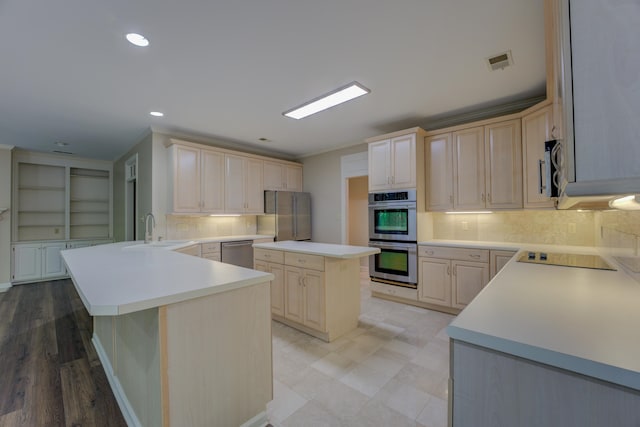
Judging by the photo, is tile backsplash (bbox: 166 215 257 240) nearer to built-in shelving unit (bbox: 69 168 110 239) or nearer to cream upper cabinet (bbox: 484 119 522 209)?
built-in shelving unit (bbox: 69 168 110 239)

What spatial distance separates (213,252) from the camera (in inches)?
165

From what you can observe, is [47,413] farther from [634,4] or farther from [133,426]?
[634,4]

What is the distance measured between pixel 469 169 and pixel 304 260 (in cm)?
246

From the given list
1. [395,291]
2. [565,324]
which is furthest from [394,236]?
[565,324]

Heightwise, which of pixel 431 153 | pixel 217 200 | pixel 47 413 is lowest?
pixel 47 413

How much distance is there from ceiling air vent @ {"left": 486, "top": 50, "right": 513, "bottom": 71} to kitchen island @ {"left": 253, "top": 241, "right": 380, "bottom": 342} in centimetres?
202

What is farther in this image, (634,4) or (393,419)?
(393,419)

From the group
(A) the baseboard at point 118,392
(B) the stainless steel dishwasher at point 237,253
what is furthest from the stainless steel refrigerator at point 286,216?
(A) the baseboard at point 118,392

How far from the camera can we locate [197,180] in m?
4.25

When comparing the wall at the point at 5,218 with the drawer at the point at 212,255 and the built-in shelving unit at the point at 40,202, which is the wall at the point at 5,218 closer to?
the built-in shelving unit at the point at 40,202

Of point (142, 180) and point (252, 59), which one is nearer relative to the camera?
point (252, 59)

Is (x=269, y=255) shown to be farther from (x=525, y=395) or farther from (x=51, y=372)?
(x=525, y=395)

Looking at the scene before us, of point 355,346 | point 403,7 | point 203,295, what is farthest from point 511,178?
point 203,295

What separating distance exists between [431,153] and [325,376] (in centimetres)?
313
